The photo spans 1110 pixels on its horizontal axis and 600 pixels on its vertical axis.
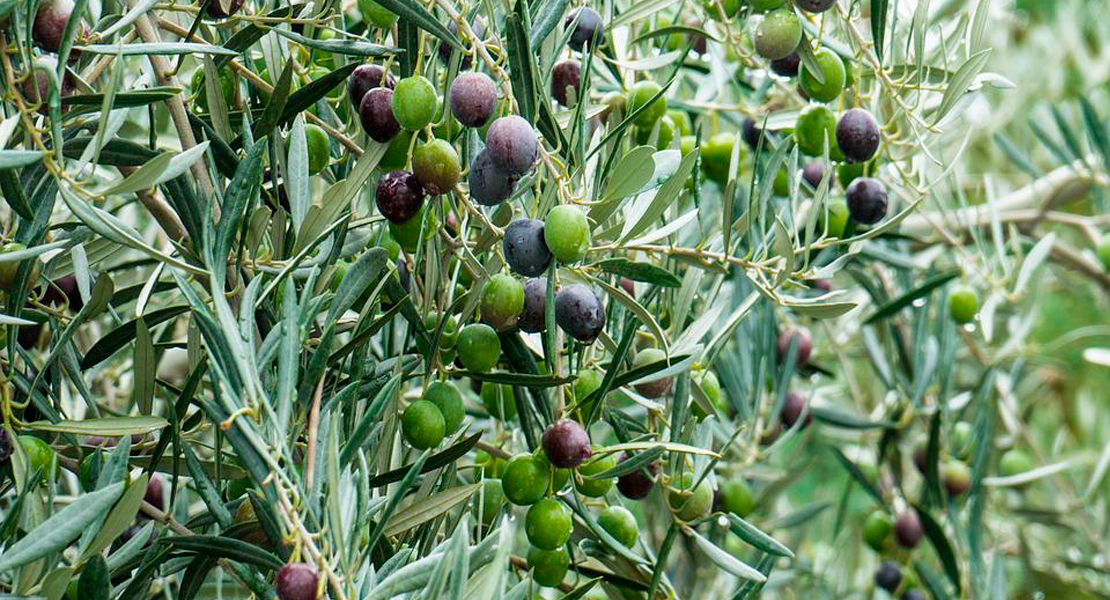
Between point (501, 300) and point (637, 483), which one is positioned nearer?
point (501, 300)

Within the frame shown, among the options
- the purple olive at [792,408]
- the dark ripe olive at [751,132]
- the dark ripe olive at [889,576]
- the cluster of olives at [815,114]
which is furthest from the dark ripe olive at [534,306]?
the dark ripe olive at [889,576]

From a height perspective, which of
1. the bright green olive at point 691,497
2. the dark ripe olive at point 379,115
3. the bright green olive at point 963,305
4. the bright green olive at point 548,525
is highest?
the dark ripe olive at point 379,115

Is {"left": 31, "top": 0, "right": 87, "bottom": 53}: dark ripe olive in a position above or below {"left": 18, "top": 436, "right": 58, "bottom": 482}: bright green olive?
above

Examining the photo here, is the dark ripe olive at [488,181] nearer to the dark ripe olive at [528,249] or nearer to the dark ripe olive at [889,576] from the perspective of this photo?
the dark ripe olive at [528,249]

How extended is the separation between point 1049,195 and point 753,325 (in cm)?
82

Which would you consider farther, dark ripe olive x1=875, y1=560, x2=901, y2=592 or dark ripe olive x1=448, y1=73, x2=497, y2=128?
dark ripe olive x1=875, y1=560, x2=901, y2=592

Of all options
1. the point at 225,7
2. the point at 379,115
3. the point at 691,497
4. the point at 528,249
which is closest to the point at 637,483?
the point at 691,497

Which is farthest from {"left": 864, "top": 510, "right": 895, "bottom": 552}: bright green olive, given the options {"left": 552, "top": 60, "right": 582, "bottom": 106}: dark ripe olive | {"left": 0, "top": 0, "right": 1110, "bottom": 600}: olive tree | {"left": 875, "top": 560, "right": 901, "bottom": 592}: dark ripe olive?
{"left": 552, "top": 60, "right": 582, "bottom": 106}: dark ripe olive

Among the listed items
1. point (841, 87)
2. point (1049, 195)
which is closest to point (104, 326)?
point (841, 87)

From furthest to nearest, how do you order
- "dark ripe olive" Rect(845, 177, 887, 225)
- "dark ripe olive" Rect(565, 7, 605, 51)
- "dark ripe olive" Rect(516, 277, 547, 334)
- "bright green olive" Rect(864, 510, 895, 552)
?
"bright green olive" Rect(864, 510, 895, 552) → "dark ripe olive" Rect(845, 177, 887, 225) → "dark ripe olive" Rect(565, 7, 605, 51) → "dark ripe olive" Rect(516, 277, 547, 334)

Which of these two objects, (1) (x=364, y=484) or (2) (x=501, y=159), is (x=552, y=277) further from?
(1) (x=364, y=484)

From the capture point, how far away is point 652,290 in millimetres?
1150

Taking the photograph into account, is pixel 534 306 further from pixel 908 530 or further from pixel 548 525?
pixel 908 530

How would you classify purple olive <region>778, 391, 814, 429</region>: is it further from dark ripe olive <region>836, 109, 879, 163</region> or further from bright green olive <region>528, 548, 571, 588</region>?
bright green olive <region>528, 548, 571, 588</region>
